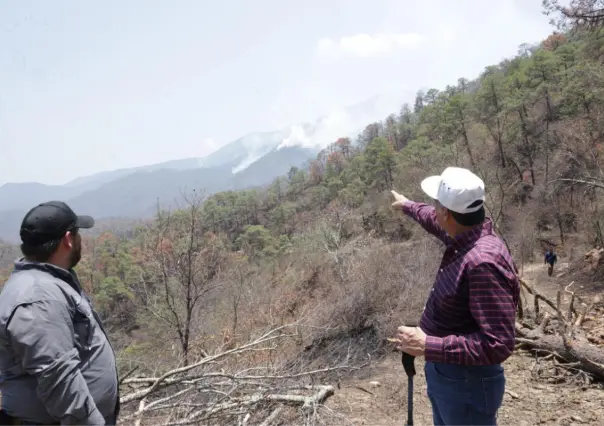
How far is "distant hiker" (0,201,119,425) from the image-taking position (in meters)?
1.64

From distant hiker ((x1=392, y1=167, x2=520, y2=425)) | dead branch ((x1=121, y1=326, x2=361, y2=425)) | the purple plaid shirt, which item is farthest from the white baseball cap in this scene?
dead branch ((x1=121, y1=326, x2=361, y2=425))

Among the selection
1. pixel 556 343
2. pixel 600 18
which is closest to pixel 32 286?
pixel 556 343

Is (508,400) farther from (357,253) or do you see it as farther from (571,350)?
(357,253)

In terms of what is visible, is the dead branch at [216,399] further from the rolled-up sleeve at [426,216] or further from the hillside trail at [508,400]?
the rolled-up sleeve at [426,216]

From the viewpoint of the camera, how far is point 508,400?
4.21m

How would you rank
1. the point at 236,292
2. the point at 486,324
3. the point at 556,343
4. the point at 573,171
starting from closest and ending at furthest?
the point at 486,324
the point at 556,343
the point at 236,292
the point at 573,171

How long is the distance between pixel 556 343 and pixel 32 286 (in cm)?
548

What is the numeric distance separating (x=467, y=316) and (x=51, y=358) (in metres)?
1.79

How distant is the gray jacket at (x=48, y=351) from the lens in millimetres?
1639

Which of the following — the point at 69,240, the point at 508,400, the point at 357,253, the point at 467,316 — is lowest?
the point at 357,253

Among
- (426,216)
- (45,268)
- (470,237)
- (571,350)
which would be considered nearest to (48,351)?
(45,268)

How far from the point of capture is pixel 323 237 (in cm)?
1989

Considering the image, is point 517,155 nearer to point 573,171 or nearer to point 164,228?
point 573,171

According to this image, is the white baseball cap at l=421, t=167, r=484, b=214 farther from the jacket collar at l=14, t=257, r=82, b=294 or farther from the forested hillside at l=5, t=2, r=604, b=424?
the forested hillside at l=5, t=2, r=604, b=424
